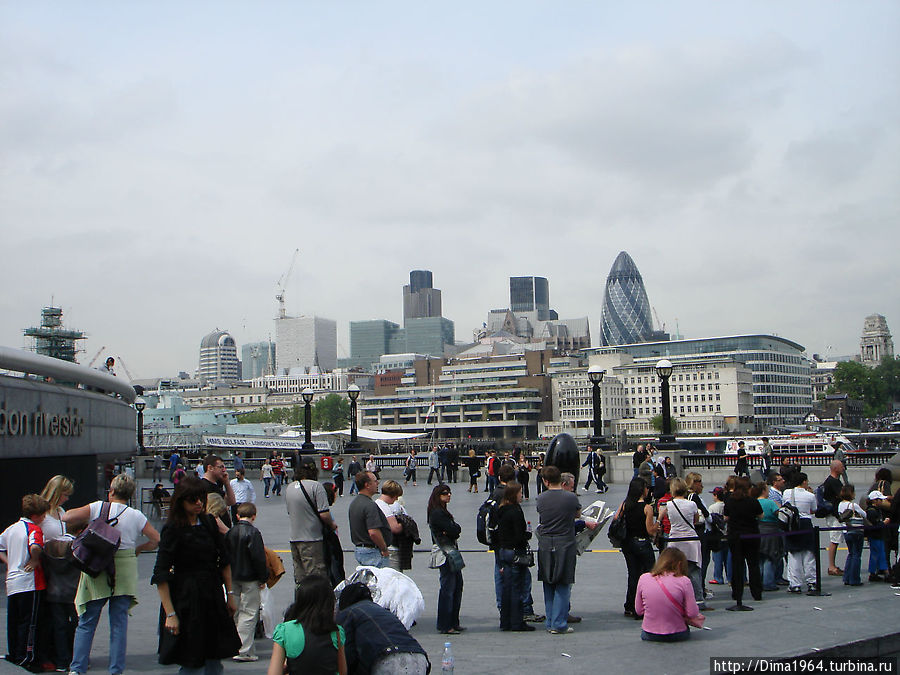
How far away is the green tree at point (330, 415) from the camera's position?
598ft

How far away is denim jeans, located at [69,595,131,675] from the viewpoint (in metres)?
7.57

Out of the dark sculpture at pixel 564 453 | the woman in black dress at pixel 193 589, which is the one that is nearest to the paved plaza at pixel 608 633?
the woman in black dress at pixel 193 589

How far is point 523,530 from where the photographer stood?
956 centimetres

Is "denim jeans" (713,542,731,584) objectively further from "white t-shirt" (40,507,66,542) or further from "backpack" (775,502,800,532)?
"white t-shirt" (40,507,66,542)

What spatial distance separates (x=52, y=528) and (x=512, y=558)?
4422 mm

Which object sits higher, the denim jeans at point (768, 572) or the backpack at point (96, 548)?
the backpack at point (96, 548)

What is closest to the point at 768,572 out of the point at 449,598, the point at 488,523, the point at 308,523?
the point at 488,523

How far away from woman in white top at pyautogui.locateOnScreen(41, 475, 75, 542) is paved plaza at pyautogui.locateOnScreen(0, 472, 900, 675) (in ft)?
3.98

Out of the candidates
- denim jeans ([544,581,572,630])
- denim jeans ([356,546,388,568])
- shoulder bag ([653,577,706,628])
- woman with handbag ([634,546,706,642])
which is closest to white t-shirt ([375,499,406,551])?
denim jeans ([356,546,388,568])

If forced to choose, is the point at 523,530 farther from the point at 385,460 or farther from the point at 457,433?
the point at 457,433

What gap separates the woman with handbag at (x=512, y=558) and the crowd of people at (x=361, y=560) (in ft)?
0.05

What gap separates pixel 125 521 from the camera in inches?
303

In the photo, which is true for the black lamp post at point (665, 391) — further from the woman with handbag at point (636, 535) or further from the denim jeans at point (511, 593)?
the denim jeans at point (511, 593)

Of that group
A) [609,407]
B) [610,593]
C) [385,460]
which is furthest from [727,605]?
[609,407]
